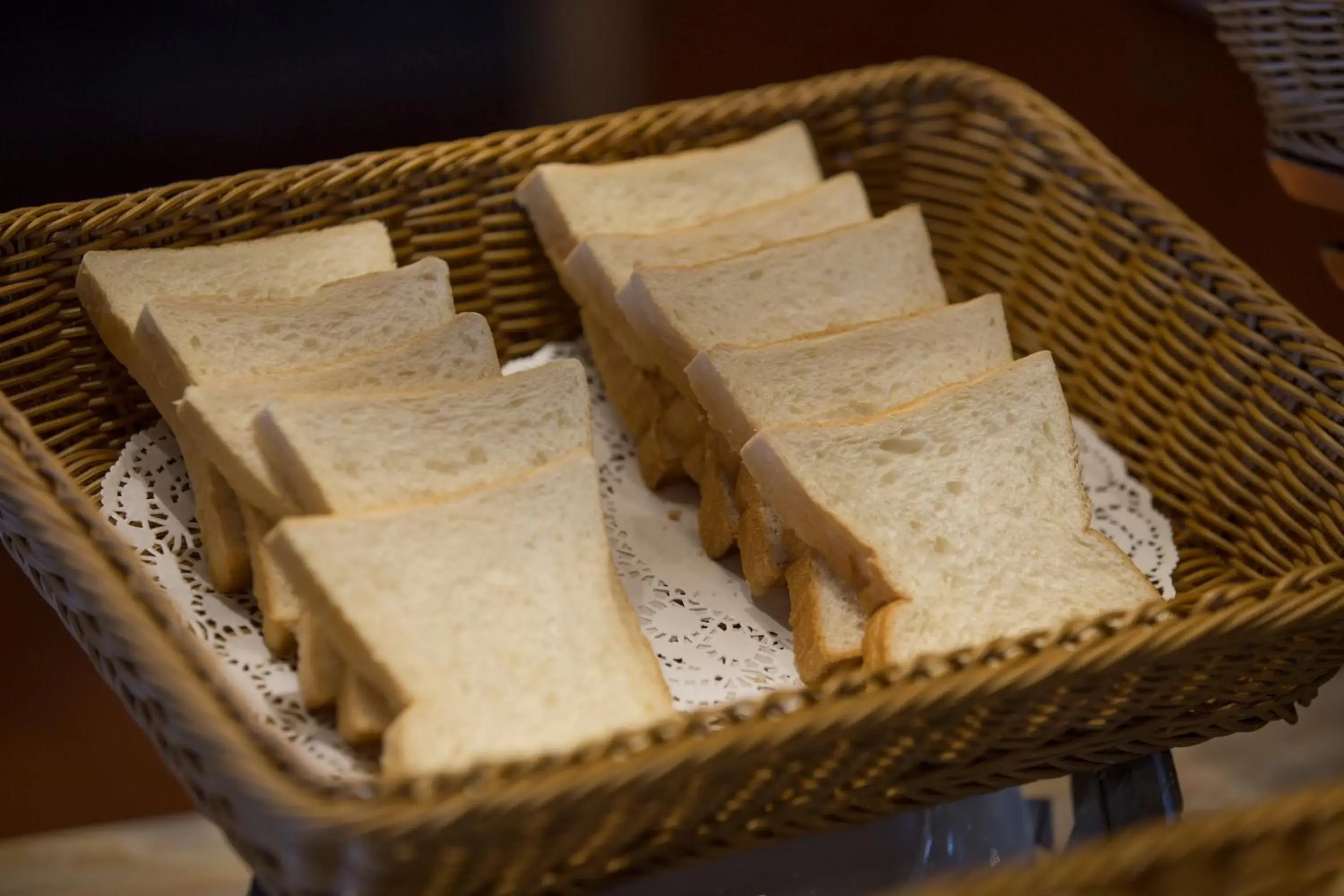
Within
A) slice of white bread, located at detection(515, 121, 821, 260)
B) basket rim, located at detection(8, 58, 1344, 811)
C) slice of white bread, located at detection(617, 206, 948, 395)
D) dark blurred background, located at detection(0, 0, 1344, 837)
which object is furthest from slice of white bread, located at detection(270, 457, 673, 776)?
dark blurred background, located at detection(0, 0, 1344, 837)

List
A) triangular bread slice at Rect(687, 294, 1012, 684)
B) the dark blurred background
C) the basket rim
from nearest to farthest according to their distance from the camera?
1. the basket rim
2. triangular bread slice at Rect(687, 294, 1012, 684)
3. the dark blurred background

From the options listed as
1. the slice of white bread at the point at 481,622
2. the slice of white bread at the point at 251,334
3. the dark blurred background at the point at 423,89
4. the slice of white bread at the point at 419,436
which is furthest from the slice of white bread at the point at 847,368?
the dark blurred background at the point at 423,89

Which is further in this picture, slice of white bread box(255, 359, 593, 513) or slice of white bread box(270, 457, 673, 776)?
slice of white bread box(255, 359, 593, 513)

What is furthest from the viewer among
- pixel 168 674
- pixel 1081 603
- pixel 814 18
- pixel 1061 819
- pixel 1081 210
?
pixel 814 18

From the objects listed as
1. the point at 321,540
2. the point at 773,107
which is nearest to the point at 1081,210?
the point at 773,107

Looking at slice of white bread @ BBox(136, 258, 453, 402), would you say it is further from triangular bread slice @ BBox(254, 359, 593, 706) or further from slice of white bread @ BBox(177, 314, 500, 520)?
triangular bread slice @ BBox(254, 359, 593, 706)

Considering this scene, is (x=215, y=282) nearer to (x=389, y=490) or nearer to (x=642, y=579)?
(x=389, y=490)

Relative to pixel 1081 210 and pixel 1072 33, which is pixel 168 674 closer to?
pixel 1081 210
